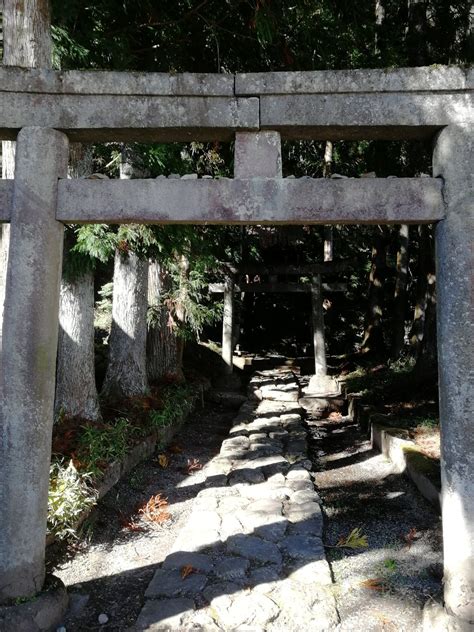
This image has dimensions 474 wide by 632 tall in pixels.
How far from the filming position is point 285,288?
1538 cm

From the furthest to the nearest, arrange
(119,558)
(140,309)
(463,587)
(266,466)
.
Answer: (140,309) < (266,466) < (119,558) < (463,587)

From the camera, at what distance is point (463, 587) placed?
10.7ft

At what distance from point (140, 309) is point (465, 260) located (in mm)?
6089

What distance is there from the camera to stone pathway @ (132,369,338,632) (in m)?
3.47

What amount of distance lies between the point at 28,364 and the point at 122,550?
2534mm

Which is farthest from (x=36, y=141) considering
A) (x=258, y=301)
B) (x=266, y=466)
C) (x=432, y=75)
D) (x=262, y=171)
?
(x=258, y=301)

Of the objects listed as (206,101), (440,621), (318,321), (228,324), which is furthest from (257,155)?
(318,321)

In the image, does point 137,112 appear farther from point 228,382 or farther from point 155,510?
point 228,382

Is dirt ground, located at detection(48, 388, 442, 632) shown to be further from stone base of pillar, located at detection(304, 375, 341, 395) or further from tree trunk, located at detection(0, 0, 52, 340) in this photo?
stone base of pillar, located at detection(304, 375, 341, 395)

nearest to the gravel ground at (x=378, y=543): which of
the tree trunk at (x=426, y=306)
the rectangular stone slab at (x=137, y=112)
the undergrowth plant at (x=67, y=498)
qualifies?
the undergrowth plant at (x=67, y=498)

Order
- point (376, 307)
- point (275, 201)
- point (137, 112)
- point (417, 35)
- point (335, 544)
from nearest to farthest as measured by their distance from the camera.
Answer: point (275, 201), point (137, 112), point (335, 544), point (417, 35), point (376, 307)

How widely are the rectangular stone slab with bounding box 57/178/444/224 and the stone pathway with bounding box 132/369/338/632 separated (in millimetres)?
2774

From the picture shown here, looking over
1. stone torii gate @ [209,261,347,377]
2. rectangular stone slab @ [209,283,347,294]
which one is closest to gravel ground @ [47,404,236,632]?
stone torii gate @ [209,261,347,377]

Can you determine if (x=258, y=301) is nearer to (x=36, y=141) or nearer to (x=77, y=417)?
(x=77, y=417)
